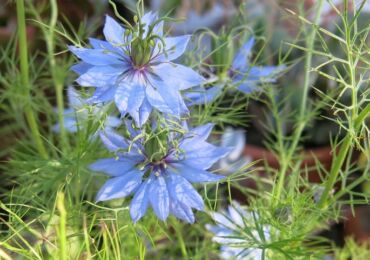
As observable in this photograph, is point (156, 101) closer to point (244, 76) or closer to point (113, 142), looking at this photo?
point (113, 142)

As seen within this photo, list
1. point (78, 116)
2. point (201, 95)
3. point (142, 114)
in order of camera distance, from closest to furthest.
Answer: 1. point (142, 114)
2. point (201, 95)
3. point (78, 116)

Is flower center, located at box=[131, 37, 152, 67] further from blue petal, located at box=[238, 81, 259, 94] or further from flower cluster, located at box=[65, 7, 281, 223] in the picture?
blue petal, located at box=[238, 81, 259, 94]

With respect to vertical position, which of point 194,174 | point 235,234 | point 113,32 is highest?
point 113,32

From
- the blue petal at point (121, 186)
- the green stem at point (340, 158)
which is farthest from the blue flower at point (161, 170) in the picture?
the green stem at point (340, 158)

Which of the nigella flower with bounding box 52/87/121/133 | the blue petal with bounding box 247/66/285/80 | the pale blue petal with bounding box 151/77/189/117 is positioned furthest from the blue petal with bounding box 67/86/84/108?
the blue petal with bounding box 247/66/285/80

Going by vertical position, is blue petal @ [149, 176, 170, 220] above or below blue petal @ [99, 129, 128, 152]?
below

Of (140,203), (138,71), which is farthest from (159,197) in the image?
(138,71)
